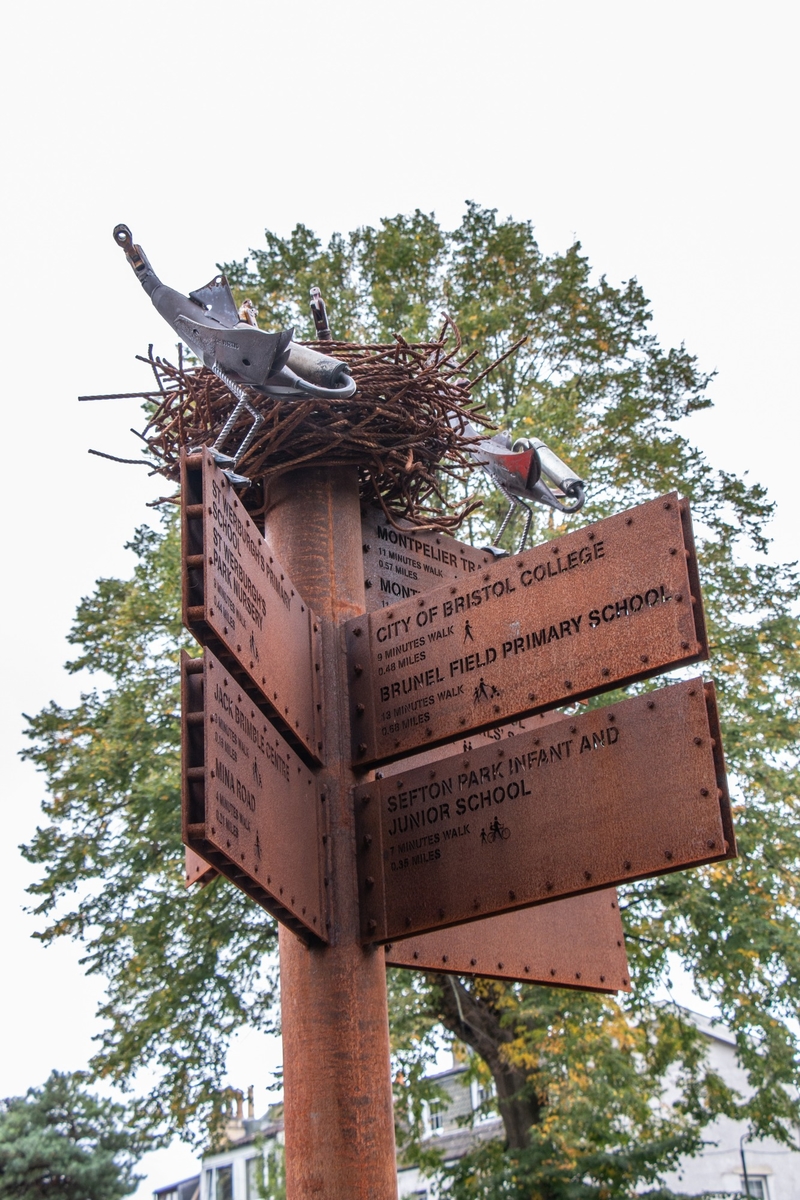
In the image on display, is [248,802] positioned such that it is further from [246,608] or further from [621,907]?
[621,907]

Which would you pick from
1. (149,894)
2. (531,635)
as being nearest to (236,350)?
(531,635)

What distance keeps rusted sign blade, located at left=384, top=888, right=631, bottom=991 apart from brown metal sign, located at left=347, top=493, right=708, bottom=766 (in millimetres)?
638

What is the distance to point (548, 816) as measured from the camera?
3.79 m

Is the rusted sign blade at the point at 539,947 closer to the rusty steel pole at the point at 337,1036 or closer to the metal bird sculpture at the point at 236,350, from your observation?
the rusty steel pole at the point at 337,1036

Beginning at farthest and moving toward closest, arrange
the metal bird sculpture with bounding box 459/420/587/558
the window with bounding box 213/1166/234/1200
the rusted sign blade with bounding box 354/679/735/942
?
the window with bounding box 213/1166/234/1200
the metal bird sculpture with bounding box 459/420/587/558
the rusted sign blade with bounding box 354/679/735/942

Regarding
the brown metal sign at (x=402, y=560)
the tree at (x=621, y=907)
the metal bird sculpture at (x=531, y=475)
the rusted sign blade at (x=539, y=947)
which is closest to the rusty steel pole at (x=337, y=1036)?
the rusted sign blade at (x=539, y=947)

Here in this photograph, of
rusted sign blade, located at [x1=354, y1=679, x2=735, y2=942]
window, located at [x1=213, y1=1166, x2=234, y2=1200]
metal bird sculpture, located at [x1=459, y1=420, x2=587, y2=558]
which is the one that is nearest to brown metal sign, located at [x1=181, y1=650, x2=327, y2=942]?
rusted sign blade, located at [x1=354, y1=679, x2=735, y2=942]

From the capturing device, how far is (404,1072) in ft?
45.6

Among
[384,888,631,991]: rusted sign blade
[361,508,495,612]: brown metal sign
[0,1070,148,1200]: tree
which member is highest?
[361,508,495,612]: brown metal sign

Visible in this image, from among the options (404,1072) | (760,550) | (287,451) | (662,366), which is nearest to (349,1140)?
(287,451)

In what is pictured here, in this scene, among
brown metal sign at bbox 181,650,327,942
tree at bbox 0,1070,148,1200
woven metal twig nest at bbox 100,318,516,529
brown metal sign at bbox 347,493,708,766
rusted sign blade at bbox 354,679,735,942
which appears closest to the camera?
brown metal sign at bbox 181,650,327,942

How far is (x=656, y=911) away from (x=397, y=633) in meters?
10.3

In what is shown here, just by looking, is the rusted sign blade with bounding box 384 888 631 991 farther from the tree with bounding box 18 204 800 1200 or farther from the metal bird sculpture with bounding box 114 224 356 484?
the tree with bounding box 18 204 800 1200

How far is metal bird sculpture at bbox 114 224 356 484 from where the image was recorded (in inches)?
168
